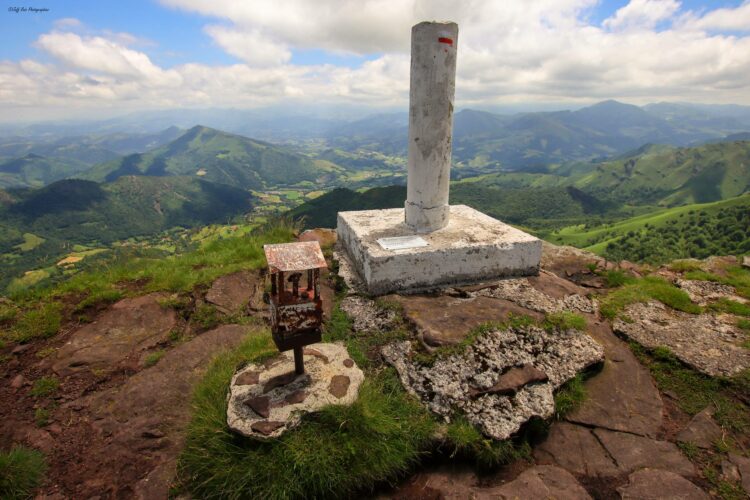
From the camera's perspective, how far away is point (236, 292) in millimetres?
7312

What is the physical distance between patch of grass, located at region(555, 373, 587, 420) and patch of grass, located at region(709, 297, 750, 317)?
3.89m

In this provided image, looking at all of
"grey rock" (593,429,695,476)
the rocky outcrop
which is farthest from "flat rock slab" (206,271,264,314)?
"grey rock" (593,429,695,476)

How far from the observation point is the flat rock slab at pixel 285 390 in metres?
3.67

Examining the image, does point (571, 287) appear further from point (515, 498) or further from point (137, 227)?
point (137, 227)

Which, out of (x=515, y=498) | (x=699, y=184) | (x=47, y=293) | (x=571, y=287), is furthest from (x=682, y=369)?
(x=699, y=184)

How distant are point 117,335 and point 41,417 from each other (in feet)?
5.60

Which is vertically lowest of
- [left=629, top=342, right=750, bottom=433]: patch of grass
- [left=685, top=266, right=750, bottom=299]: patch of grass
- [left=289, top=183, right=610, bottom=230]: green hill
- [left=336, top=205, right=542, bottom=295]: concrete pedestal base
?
[left=289, top=183, right=610, bottom=230]: green hill

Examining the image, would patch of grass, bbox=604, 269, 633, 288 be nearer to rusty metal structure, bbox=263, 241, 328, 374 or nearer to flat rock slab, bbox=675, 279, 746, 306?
flat rock slab, bbox=675, 279, 746, 306

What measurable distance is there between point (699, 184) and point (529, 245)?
209833 mm

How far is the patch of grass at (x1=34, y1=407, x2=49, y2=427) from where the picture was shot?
430 centimetres

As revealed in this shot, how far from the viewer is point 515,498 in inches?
137

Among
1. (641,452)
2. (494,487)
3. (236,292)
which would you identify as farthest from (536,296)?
(236,292)

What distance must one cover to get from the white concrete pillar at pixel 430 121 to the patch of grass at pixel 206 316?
4258 millimetres

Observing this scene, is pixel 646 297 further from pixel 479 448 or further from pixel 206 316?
pixel 206 316
